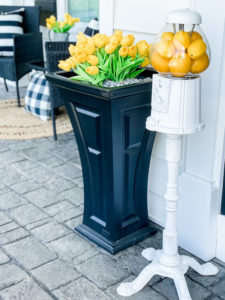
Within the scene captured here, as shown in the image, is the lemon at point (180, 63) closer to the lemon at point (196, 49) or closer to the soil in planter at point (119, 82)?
the lemon at point (196, 49)

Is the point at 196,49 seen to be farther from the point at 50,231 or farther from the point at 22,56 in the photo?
the point at 22,56

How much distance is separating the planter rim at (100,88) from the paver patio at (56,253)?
870 mm

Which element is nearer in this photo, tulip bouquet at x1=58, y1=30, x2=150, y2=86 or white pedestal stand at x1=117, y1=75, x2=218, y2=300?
white pedestal stand at x1=117, y1=75, x2=218, y2=300

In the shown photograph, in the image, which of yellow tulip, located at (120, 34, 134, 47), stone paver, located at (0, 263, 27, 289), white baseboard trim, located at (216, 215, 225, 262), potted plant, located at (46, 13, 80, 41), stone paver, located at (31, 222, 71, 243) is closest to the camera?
yellow tulip, located at (120, 34, 134, 47)

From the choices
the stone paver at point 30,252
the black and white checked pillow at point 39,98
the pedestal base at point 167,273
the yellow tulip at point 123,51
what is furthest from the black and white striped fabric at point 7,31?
the pedestal base at point 167,273

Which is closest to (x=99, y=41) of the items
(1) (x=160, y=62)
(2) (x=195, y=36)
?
(1) (x=160, y=62)

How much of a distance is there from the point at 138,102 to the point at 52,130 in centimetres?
210

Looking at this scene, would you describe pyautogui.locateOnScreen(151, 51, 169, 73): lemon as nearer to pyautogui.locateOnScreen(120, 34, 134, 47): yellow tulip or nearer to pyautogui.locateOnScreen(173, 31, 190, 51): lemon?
pyautogui.locateOnScreen(173, 31, 190, 51): lemon

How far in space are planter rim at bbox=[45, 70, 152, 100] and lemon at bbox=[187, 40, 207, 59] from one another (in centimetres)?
36

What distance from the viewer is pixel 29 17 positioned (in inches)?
193

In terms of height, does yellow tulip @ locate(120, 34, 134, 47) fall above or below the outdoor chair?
above

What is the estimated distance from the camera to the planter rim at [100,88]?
185 cm

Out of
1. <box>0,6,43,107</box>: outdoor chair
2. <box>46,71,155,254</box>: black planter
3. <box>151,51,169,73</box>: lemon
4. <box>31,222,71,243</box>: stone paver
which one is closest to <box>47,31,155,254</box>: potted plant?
<box>46,71,155,254</box>: black planter

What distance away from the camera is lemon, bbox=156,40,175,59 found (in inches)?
64.9
